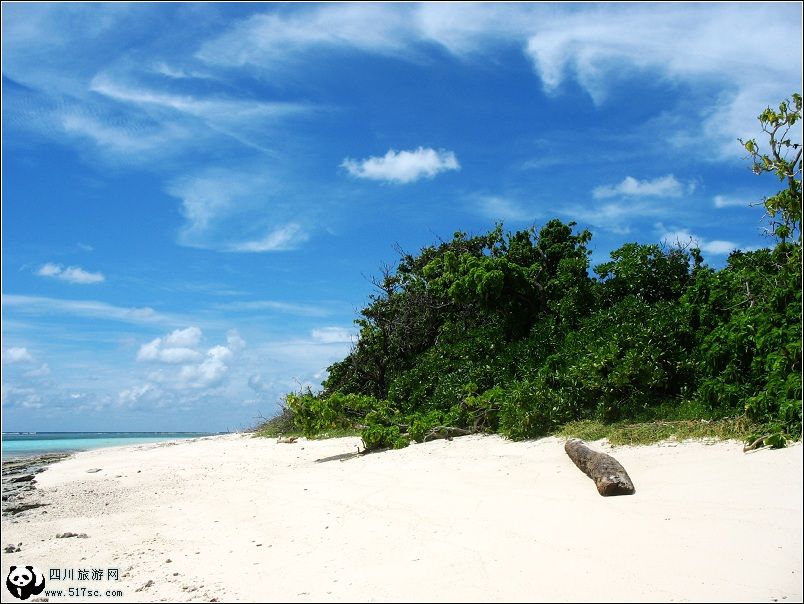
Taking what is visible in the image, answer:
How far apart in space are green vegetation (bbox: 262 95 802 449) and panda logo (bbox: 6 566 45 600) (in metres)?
6.92

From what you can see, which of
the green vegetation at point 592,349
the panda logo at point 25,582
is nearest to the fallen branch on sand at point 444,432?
the green vegetation at point 592,349

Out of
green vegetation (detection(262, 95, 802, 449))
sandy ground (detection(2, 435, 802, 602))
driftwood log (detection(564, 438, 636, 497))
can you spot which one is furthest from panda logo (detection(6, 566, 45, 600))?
green vegetation (detection(262, 95, 802, 449))

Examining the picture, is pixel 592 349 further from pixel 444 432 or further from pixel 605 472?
pixel 605 472

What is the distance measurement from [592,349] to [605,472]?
456 cm

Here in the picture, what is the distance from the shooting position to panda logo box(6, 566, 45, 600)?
499 centimetres

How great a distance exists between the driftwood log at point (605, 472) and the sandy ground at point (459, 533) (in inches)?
5.0

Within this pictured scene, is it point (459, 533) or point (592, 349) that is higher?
point (592, 349)

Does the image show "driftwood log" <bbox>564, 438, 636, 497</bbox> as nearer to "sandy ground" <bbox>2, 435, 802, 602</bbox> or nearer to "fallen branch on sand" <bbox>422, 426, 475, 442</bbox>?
"sandy ground" <bbox>2, 435, 802, 602</bbox>

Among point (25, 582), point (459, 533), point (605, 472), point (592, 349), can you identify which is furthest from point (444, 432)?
point (25, 582)

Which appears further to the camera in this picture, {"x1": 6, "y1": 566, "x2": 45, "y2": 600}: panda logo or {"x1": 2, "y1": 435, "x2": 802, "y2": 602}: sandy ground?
{"x1": 6, "y1": 566, "x2": 45, "y2": 600}: panda logo

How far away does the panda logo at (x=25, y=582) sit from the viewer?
4.99m

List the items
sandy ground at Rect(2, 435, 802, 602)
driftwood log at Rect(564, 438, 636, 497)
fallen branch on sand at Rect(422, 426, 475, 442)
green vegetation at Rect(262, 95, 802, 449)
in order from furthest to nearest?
1. fallen branch on sand at Rect(422, 426, 475, 442)
2. green vegetation at Rect(262, 95, 802, 449)
3. driftwood log at Rect(564, 438, 636, 497)
4. sandy ground at Rect(2, 435, 802, 602)

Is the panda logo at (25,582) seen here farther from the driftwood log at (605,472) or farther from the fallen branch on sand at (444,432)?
the fallen branch on sand at (444,432)

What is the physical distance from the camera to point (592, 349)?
11156 mm
